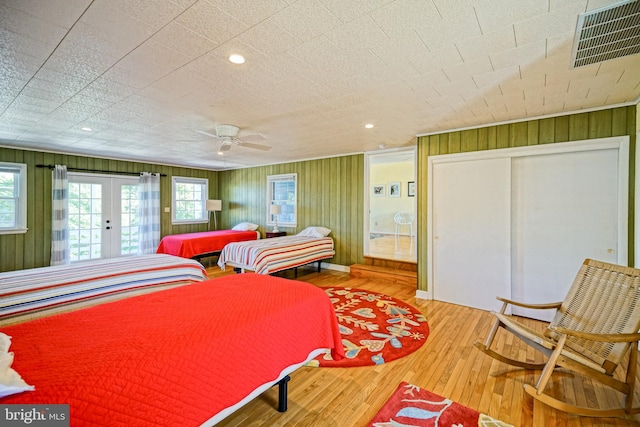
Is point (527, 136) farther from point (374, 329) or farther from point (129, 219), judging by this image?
point (129, 219)

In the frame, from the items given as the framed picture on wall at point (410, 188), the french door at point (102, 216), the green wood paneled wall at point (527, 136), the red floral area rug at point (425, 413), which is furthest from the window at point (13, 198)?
the framed picture on wall at point (410, 188)

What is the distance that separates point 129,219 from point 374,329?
20.4 feet

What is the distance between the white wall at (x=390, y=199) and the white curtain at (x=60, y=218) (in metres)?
7.70

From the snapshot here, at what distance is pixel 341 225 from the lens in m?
5.82

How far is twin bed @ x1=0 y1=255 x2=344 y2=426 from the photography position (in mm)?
972

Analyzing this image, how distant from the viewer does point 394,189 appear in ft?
28.9

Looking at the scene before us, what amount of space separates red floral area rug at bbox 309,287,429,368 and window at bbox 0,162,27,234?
18.9ft

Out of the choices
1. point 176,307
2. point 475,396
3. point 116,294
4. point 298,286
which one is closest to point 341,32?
point 298,286

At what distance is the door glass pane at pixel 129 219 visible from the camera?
6.34 m

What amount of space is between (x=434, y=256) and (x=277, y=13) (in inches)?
141

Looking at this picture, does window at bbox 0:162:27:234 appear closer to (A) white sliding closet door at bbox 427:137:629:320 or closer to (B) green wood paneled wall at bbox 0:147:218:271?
(B) green wood paneled wall at bbox 0:147:218:271

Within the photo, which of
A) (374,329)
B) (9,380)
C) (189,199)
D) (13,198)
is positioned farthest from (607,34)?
(13,198)

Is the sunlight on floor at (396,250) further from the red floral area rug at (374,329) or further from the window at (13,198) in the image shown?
the window at (13,198)

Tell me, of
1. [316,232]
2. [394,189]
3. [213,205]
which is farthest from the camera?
[394,189]
